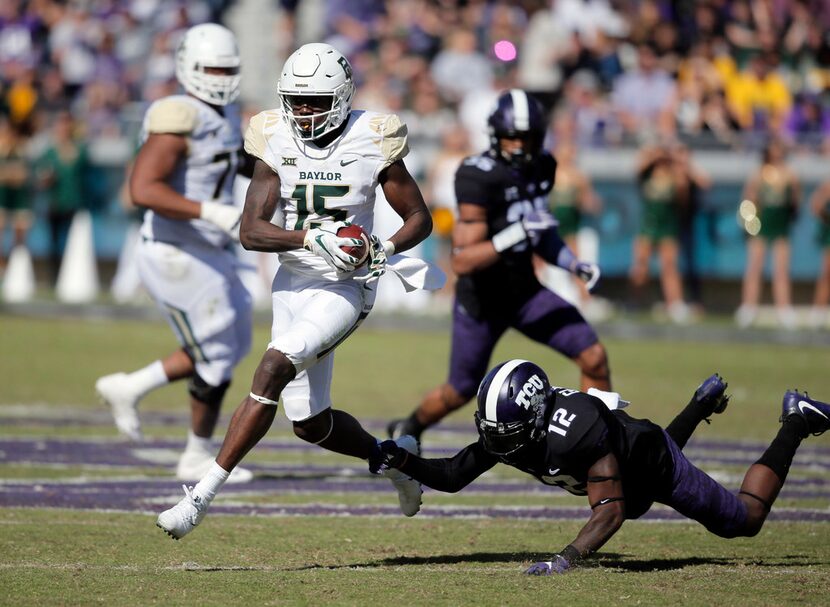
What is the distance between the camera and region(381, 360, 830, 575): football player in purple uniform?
5.27 metres

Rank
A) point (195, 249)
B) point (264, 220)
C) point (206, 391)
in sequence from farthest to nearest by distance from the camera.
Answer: point (195, 249) < point (206, 391) < point (264, 220)

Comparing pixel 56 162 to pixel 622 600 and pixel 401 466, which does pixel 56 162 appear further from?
pixel 622 600

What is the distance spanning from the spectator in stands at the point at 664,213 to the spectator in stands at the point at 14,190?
740cm

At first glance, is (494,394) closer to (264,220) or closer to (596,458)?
(596,458)

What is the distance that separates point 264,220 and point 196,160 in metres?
2.02

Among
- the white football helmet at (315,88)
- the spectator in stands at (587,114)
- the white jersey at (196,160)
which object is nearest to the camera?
the white football helmet at (315,88)

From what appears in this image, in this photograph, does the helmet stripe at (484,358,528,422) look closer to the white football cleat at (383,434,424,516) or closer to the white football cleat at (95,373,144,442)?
the white football cleat at (383,434,424,516)

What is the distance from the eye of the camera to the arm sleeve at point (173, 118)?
761 centimetres

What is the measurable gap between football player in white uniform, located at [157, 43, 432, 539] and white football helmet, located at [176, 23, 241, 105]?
184 centimetres

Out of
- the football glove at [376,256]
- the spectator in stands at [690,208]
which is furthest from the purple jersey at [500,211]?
the spectator in stands at [690,208]

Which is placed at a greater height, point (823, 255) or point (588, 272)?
point (588, 272)

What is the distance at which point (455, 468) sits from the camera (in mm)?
5707

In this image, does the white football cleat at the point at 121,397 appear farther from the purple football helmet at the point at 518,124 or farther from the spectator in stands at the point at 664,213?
the spectator in stands at the point at 664,213

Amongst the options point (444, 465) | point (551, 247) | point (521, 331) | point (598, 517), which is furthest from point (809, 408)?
point (551, 247)
